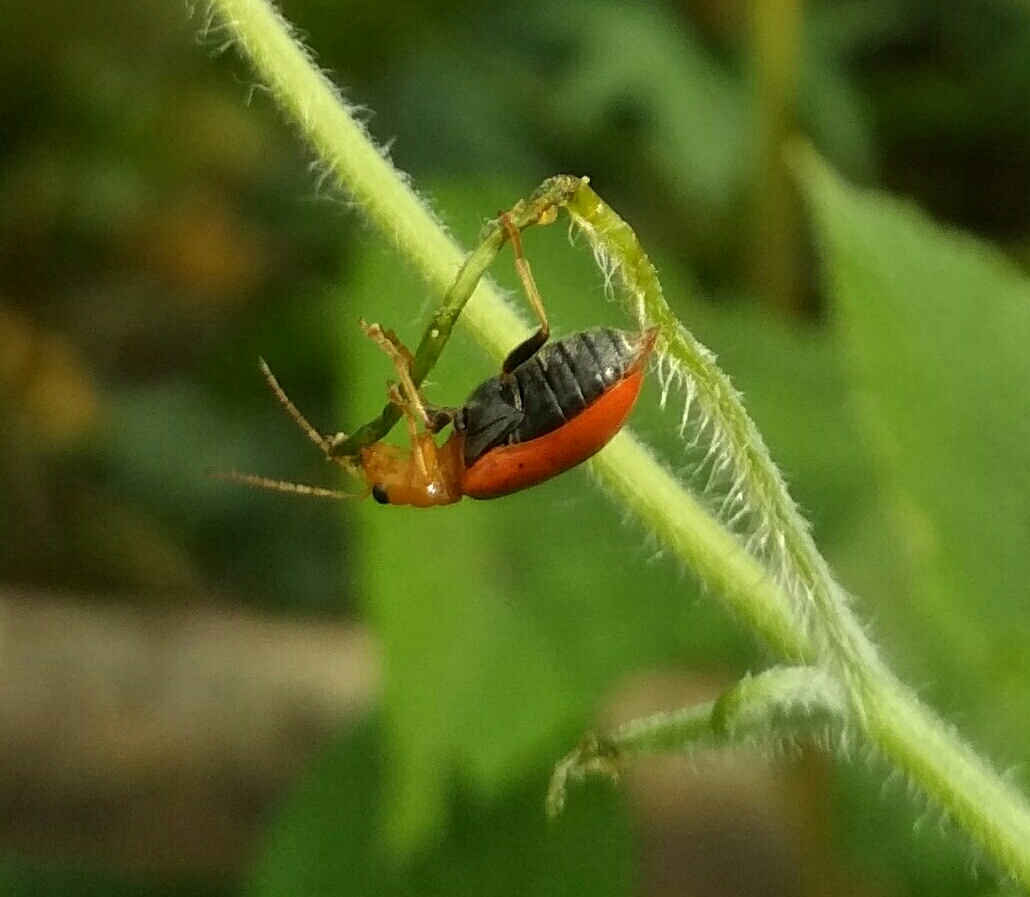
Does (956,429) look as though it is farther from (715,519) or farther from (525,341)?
(525,341)

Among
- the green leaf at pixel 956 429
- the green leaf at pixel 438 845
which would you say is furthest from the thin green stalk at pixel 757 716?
the green leaf at pixel 438 845

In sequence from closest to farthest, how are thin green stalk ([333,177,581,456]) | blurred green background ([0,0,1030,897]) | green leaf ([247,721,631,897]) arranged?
thin green stalk ([333,177,581,456]), blurred green background ([0,0,1030,897]), green leaf ([247,721,631,897])

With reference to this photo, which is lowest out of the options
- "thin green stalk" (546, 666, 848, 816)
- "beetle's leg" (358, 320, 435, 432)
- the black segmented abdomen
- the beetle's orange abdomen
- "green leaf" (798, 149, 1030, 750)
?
"thin green stalk" (546, 666, 848, 816)

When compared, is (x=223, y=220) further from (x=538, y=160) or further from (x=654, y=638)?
(x=654, y=638)

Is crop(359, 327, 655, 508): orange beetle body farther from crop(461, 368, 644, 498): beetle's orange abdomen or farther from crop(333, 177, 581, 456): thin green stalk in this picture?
crop(333, 177, 581, 456): thin green stalk

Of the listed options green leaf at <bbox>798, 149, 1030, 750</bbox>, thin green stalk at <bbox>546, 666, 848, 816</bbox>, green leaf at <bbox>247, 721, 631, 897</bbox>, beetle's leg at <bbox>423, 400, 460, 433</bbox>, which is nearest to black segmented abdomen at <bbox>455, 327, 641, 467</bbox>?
beetle's leg at <bbox>423, 400, 460, 433</bbox>

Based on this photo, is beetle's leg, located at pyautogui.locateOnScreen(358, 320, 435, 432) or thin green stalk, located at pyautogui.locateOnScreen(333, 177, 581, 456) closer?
thin green stalk, located at pyautogui.locateOnScreen(333, 177, 581, 456)

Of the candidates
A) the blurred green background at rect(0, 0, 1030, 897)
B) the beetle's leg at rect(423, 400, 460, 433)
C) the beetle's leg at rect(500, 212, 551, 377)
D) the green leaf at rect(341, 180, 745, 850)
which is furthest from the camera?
the green leaf at rect(341, 180, 745, 850)
